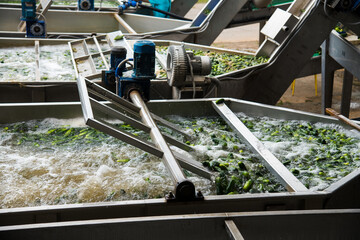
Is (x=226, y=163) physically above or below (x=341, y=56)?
below

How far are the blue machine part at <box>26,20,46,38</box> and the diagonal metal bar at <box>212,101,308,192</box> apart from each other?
415 cm

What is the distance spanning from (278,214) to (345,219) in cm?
40

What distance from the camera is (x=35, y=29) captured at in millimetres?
7336

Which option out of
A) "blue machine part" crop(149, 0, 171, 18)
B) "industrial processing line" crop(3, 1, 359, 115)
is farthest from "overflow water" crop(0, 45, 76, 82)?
"blue machine part" crop(149, 0, 171, 18)

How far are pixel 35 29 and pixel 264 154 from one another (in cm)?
530

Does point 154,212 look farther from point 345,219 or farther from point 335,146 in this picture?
point 335,146

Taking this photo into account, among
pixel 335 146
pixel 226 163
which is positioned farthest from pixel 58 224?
pixel 335 146

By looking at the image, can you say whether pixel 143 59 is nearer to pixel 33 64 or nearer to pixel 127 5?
pixel 33 64

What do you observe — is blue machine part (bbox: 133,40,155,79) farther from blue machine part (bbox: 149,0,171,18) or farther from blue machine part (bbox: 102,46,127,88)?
blue machine part (bbox: 149,0,171,18)

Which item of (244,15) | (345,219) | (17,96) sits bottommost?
(17,96)

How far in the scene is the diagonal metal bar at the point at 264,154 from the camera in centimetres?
289

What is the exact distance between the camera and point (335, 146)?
3.75 m

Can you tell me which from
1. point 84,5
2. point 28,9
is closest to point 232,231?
point 28,9

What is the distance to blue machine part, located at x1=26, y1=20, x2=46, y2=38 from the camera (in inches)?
288
